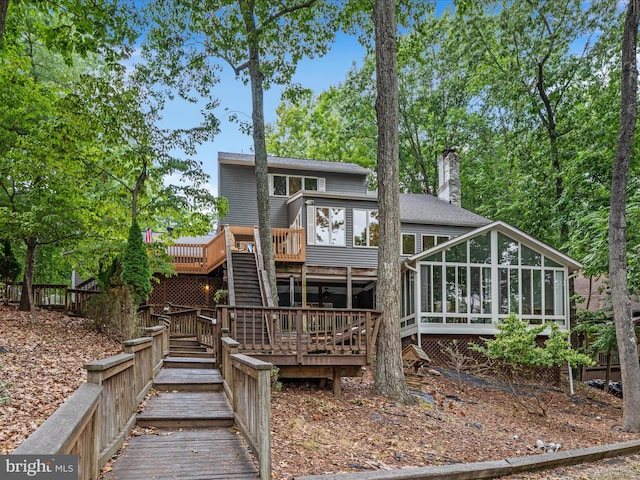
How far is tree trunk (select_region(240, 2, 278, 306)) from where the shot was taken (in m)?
13.7

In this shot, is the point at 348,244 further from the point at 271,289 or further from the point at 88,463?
the point at 88,463

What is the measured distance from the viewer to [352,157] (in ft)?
100

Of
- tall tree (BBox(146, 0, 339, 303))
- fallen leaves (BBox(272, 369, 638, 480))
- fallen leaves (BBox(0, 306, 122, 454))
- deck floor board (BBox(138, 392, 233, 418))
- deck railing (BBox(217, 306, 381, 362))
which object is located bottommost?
fallen leaves (BBox(272, 369, 638, 480))

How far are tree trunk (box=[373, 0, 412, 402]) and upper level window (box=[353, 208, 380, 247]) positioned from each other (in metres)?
9.09

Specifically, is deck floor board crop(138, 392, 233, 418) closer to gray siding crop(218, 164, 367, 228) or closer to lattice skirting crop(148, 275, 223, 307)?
lattice skirting crop(148, 275, 223, 307)

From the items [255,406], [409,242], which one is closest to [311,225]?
[409,242]

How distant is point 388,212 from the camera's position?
1040 centimetres

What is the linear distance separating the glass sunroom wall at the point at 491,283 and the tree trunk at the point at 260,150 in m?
5.10

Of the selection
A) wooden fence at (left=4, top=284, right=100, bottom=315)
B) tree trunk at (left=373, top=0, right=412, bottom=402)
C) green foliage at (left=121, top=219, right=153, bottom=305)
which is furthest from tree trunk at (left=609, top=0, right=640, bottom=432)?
wooden fence at (left=4, top=284, right=100, bottom=315)

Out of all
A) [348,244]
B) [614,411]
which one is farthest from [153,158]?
[614,411]

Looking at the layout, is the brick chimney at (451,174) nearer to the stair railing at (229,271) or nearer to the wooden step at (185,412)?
the stair railing at (229,271)

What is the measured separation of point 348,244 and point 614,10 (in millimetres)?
12165

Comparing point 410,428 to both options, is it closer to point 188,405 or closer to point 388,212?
point 188,405

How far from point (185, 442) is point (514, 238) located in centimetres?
1350
